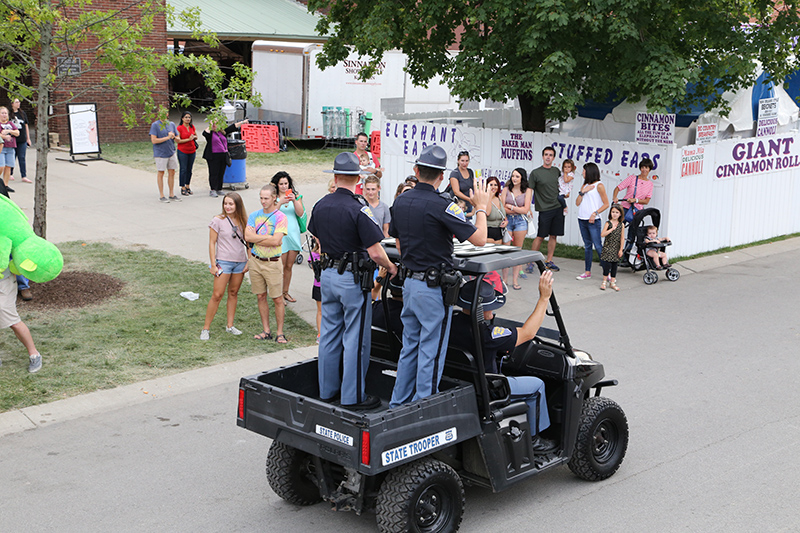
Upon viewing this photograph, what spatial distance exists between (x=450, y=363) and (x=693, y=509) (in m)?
1.91

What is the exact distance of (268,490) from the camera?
6.00 meters

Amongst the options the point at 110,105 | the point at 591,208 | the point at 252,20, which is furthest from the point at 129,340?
the point at 252,20

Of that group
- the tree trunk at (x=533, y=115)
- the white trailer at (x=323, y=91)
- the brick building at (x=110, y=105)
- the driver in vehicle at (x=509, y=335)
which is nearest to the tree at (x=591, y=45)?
the tree trunk at (x=533, y=115)

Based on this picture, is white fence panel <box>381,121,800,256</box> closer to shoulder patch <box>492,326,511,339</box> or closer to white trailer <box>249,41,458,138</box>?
shoulder patch <box>492,326,511,339</box>

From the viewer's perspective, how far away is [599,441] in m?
6.11

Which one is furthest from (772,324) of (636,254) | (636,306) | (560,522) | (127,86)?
(127,86)

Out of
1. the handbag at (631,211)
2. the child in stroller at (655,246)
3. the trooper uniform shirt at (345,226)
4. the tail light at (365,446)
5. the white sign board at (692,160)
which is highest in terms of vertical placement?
the white sign board at (692,160)

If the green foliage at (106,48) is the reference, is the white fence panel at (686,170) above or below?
below

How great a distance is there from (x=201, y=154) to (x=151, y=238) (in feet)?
31.8

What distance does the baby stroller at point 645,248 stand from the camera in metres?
12.0

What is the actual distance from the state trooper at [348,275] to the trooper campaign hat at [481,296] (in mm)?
473

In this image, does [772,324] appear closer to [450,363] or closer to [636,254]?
[636,254]

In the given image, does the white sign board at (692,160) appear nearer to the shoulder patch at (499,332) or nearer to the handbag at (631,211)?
the handbag at (631,211)

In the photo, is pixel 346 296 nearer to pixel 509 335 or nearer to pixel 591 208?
pixel 509 335
